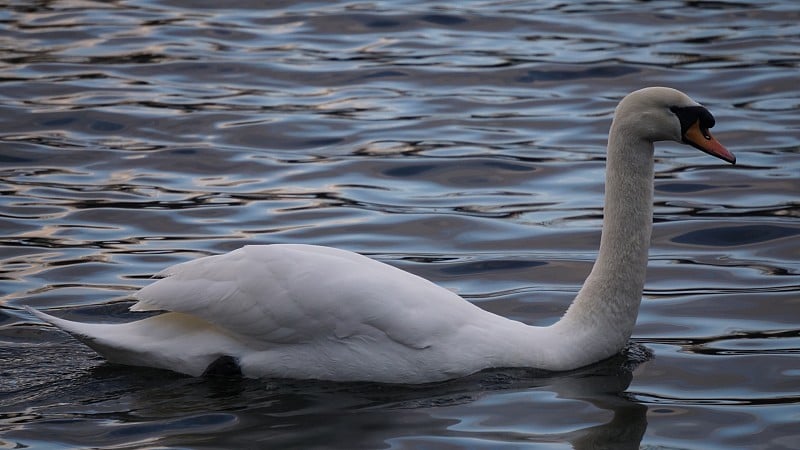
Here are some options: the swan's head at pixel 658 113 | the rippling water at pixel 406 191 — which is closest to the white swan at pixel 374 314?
the swan's head at pixel 658 113

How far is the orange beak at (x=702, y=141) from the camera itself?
7262 mm

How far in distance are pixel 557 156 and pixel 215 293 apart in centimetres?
625

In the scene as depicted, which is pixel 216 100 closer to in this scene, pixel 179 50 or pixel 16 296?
pixel 179 50

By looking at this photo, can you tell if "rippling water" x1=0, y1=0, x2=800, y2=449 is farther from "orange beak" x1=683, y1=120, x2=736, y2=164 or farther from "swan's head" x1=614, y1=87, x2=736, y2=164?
"swan's head" x1=614, y1=87, x2=736, y2=164

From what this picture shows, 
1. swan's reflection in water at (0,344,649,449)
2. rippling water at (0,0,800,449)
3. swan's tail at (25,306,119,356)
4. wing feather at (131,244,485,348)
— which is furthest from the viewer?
swan's tail at (25,306,119,356)

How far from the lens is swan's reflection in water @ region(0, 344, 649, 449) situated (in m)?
6.20

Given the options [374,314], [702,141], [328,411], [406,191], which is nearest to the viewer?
[328,411]

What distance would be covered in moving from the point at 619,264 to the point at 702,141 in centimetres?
79

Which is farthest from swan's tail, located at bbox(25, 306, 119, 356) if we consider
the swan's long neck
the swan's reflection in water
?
the swan's long neck

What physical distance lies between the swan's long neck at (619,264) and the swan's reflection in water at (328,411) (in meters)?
0.20

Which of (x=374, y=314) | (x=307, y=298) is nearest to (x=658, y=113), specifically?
(x=374, y=314)

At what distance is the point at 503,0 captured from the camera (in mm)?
19812

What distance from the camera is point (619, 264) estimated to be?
23.7 feet

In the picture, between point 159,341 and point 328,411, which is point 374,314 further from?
point 159,341
